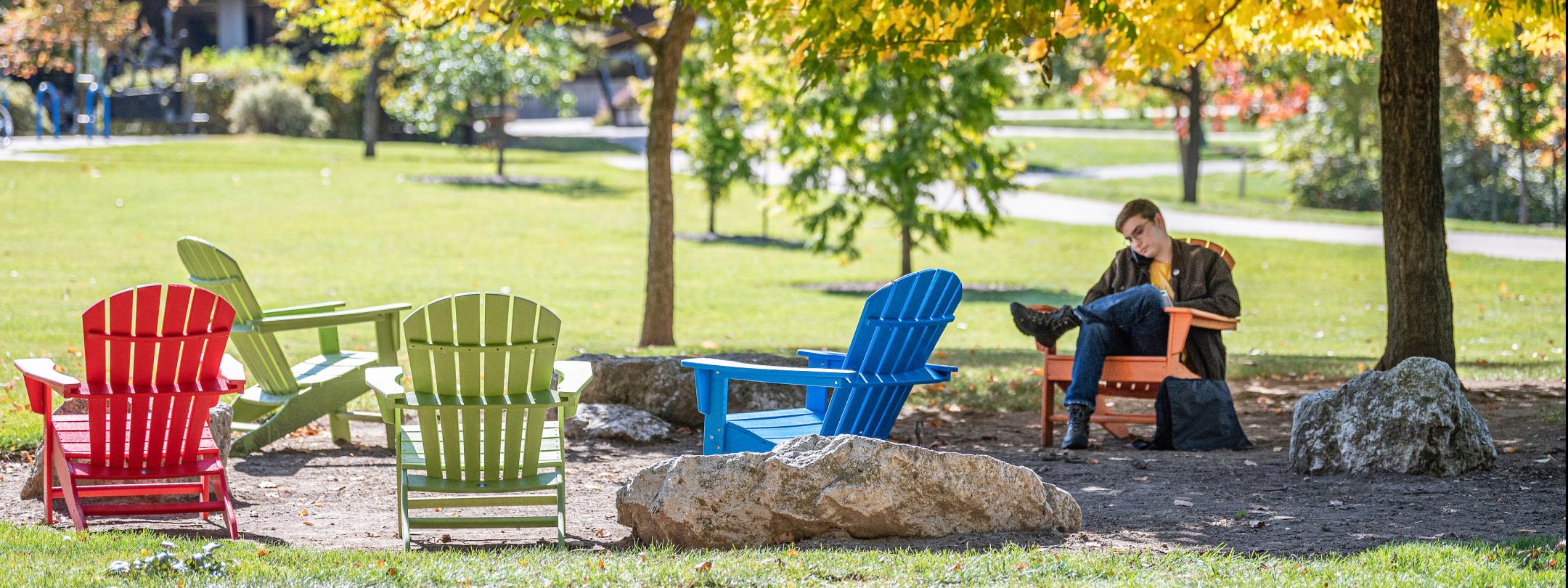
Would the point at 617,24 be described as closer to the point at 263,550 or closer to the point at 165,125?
the point at 263,550

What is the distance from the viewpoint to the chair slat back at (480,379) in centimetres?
509

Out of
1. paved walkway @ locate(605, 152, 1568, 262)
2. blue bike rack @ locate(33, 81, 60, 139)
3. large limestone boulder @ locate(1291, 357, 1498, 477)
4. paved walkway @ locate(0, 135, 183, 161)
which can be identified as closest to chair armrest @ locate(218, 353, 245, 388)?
large limestone boulder @ locate(1291, 357, 1498, 477)

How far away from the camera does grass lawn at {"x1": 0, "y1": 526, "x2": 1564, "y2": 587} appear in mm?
4047

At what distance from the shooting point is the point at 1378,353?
12805 millimetres

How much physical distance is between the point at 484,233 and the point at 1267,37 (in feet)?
45.6

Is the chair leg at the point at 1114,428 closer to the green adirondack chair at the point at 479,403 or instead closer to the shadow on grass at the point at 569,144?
the green adirondack chair at the point at 479,403

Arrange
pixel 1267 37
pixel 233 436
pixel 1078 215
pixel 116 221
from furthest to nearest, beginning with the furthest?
pixel 1078 215, pixel 116 221, pixel 1267 37, pixel 233 436

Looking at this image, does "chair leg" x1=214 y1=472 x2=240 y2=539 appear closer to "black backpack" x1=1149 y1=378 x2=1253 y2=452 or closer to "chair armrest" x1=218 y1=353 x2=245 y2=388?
"chair armrest" x1=218 y1=353 x2=245 y2=388

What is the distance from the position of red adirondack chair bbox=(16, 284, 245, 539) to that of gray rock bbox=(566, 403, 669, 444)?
2556mm

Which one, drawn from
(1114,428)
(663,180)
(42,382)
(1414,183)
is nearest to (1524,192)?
(1414,183)

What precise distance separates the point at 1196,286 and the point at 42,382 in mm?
4978

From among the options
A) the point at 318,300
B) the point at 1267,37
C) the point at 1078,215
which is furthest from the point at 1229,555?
the point at 1078,215

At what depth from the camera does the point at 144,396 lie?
16.5 ft

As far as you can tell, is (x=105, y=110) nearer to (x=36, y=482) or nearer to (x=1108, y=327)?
(x=36, y=482)
